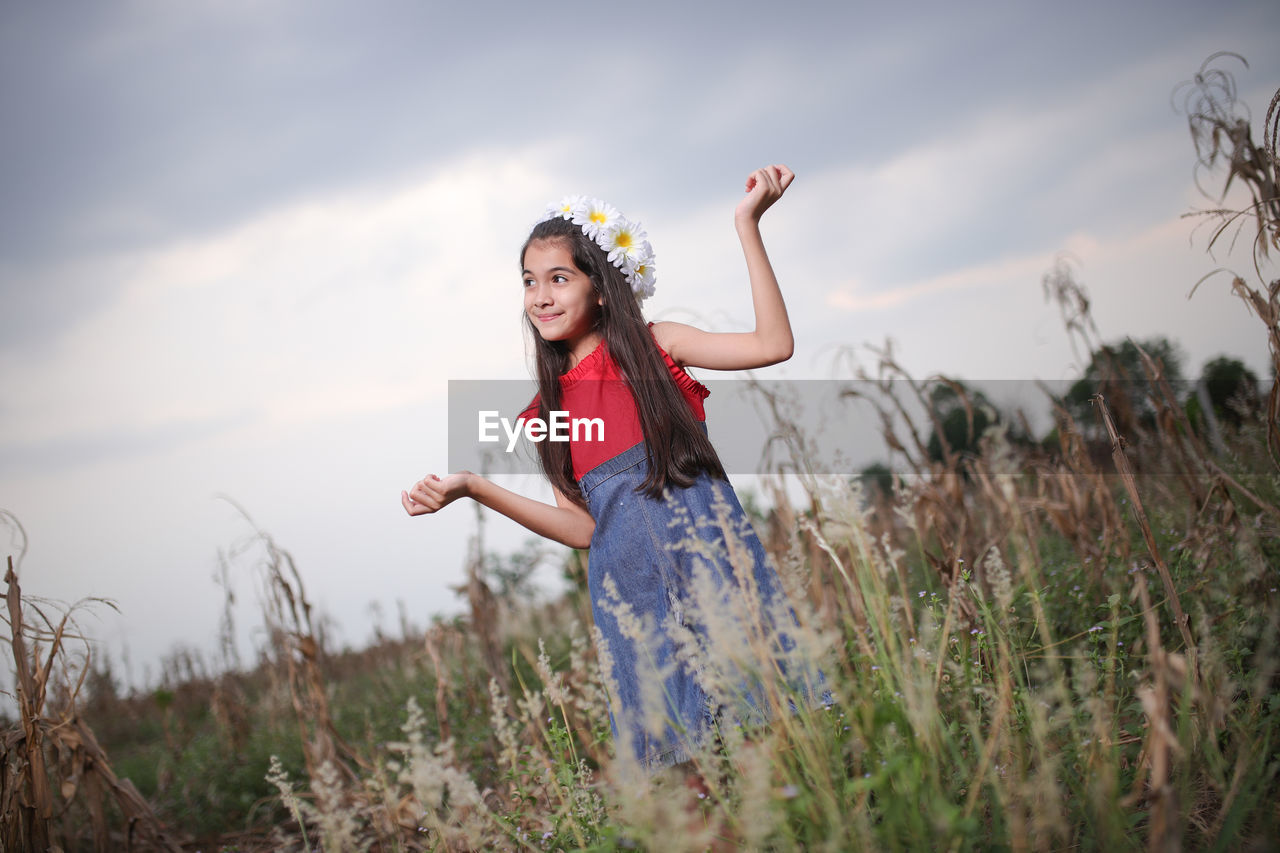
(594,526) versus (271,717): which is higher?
(594,526)

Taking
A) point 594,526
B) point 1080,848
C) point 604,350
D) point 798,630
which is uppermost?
point 604,350

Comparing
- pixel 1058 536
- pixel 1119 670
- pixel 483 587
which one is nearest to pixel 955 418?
pixel 1058 536

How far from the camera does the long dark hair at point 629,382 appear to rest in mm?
2447

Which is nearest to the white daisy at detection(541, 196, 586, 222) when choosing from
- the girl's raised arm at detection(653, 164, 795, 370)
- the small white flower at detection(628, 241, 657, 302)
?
the small white flower at detection(628, 241, 657, 302)

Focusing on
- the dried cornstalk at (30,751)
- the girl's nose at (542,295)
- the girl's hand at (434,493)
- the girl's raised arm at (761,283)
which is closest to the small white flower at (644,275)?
the girl's nose at (542,295)

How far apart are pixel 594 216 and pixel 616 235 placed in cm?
10

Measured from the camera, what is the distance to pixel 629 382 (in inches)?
101

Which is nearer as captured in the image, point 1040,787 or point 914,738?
point 1040,787

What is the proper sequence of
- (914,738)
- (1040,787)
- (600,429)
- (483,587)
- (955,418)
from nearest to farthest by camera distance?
(1040,787) → (914,738) → (600,429) → (483,587) → (955,418)

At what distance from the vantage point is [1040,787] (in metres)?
1.22

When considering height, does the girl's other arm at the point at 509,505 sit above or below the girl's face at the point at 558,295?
below

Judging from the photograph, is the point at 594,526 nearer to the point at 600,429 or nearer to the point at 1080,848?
the point at 600,429

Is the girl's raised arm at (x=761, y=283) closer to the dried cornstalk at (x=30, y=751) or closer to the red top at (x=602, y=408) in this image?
the red top at (x=602, y=408)

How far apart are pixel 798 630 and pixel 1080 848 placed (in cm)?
77
